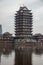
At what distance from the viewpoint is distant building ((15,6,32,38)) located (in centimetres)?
8588

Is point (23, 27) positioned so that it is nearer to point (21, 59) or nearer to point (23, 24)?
point (23, 24)

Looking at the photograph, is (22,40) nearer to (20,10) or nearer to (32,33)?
(32,33)

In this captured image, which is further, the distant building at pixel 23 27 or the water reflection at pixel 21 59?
the distant building at pixel 23 27

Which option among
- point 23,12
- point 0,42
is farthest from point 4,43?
point 23,12

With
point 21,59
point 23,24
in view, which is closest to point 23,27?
point 23,24

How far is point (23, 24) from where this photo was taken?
85.9 meters

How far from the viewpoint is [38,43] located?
274ft

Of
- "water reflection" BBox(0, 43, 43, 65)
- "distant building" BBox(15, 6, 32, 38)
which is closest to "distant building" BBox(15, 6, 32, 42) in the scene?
"distant building" BBox(15, 6, 32, 38)

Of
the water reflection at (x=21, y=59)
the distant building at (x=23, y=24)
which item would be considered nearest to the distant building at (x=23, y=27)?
the distant building at (x=23, y=24)

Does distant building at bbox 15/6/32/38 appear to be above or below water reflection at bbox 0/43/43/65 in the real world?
above

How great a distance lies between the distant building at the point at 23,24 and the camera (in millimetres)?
85875

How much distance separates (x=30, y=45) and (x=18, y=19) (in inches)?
465

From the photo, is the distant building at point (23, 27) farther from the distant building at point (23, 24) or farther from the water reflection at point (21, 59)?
the water reflection at point (21, 59)

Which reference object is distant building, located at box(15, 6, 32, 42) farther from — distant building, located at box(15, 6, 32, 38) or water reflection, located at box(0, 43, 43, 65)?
water reflection, located at box(0, 43, 43, 65)
